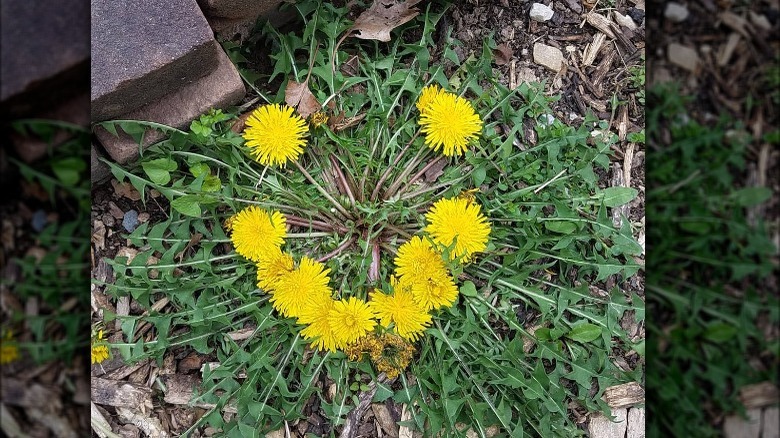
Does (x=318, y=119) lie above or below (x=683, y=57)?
below

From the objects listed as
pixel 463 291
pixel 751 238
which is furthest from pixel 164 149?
pixel 751 238

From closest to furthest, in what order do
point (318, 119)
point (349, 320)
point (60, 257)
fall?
1. point (60, 257)
2. point (349, 320)
3. point (318, 119)

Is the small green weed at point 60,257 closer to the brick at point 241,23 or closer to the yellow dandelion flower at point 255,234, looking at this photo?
the yellow dandelion flower at point 255,234

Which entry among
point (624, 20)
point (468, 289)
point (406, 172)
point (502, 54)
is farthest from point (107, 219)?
point (624, 20)

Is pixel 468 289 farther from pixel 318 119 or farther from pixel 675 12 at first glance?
pixel 675 12

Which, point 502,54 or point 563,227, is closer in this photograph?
point 563,227

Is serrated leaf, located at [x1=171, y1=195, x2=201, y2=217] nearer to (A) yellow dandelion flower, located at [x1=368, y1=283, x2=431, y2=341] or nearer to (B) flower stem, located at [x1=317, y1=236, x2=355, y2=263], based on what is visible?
(B) flower stem, located at [x1=317, y1=236, x2=355, y2=263]

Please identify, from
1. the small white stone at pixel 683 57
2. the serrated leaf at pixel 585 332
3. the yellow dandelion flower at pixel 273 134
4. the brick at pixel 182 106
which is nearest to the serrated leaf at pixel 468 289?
the serrated leaf at pixel 585 332
